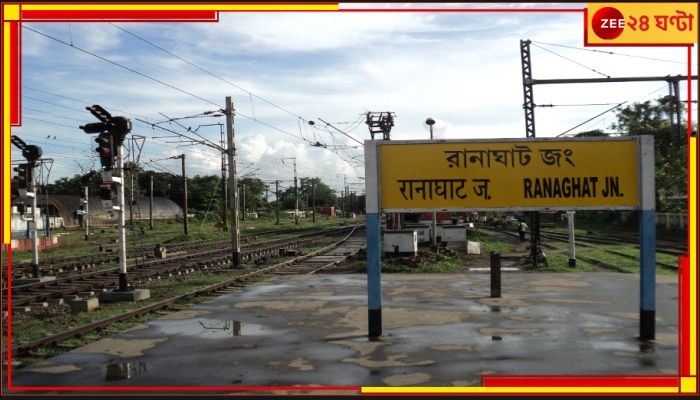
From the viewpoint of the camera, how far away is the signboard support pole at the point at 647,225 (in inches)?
348

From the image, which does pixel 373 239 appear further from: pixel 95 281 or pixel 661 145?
pixel 661 145

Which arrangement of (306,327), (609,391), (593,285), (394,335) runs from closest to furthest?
(609,391) → (394,335) → (306,327) → (593,285)

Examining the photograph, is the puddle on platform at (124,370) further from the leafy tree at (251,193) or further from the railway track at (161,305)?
the leafy tree at (251,193)

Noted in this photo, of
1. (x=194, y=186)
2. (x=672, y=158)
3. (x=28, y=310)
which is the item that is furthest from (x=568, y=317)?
(x=194, y=186)

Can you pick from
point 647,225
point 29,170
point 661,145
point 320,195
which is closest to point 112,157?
point 29,170

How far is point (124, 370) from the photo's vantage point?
24.3ft

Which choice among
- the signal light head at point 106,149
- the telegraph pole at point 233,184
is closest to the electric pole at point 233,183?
the telegraph pole at point 233,184

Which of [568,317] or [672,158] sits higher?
[672,158]

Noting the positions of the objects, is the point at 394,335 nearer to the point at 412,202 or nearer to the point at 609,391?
the point at 412,202

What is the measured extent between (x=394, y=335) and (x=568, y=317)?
11.5 feet

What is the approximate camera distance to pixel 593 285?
48.0 ft

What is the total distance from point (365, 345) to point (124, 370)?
3.39 metres

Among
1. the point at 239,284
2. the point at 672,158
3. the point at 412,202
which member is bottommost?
the point at 239,284

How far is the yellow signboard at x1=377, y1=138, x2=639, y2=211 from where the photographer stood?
9039 mm
